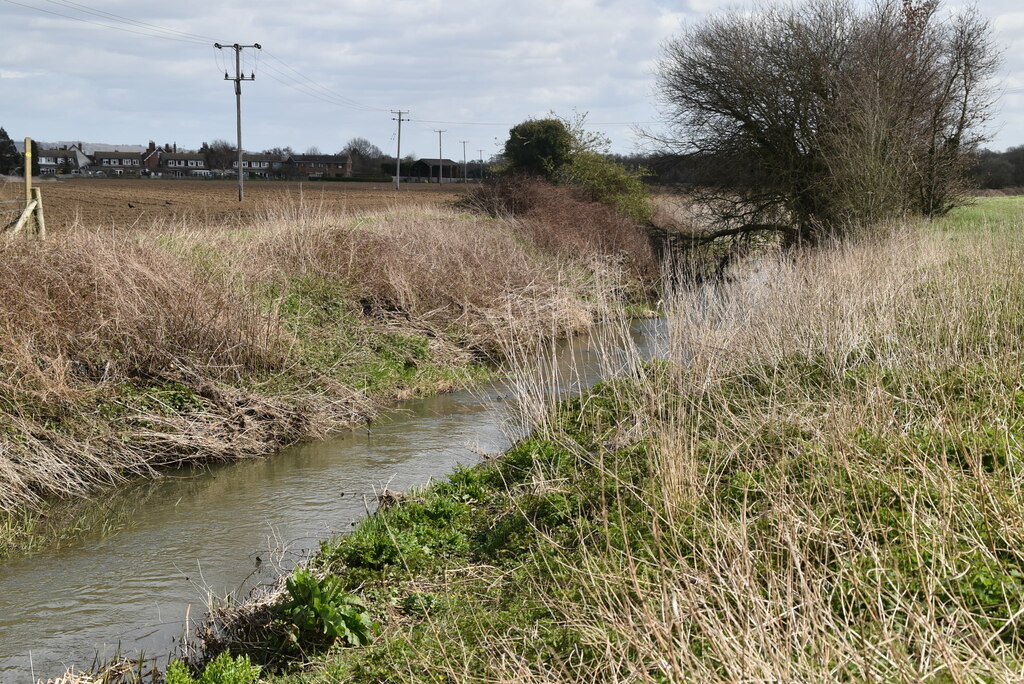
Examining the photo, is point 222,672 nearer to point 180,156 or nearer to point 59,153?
point 59,153

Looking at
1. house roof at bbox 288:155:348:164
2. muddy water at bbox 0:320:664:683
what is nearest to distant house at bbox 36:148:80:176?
house roof at bbox 288:155:348:164

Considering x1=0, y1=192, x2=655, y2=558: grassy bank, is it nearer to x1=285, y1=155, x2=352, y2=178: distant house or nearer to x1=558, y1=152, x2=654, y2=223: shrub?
x1=558, y1=152, x2=654, y2=223: shrub

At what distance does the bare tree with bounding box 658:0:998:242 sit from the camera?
21.7 meters

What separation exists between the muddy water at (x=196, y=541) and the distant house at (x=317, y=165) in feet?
299

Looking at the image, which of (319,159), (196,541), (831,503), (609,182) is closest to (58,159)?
(319,159)

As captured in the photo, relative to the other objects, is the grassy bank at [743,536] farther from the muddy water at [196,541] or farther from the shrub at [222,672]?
the muddy water at [196,541]

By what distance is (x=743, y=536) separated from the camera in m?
3.62

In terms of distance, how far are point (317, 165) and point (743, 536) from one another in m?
117

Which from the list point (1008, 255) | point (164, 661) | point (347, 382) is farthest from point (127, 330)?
point (1008, 255)

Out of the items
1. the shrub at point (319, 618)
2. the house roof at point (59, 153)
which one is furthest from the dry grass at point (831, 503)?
the house roof at point (59, 153)

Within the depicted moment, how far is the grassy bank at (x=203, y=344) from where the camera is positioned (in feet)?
28.5

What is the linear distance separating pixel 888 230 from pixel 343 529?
14.5 metres

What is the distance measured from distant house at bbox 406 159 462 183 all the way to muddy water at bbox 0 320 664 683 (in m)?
81.6

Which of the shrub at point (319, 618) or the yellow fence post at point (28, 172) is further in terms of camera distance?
the yellow fence post at point (28, 172)
